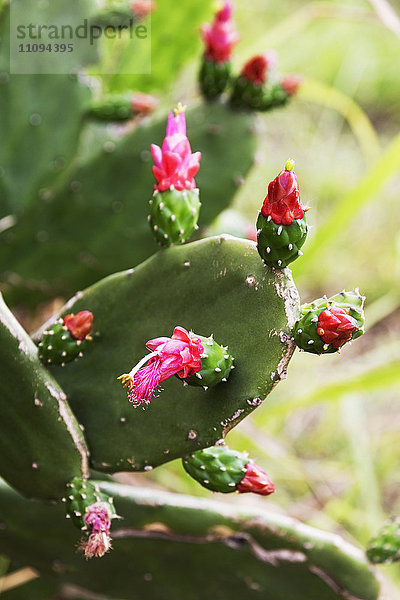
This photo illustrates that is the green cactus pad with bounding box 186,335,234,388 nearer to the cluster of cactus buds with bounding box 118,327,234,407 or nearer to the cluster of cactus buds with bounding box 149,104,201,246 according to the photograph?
the cluster of cactus buds with bounding box 118,327,234,407

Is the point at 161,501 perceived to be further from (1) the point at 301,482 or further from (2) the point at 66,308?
(1) the point at 301,482

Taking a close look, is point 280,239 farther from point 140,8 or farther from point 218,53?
point 140,8

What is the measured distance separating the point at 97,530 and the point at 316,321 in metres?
0.29

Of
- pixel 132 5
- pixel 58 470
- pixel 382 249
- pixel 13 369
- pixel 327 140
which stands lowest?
pixel 382 249

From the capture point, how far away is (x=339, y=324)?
0.58 m

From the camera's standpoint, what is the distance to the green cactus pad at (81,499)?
2.25 ft

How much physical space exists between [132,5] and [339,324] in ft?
2.74

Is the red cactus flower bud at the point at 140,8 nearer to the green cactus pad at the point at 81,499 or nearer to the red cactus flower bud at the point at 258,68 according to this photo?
the red cactus flower bud at the point at 258,68

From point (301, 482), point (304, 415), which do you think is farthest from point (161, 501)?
point (304, 415)

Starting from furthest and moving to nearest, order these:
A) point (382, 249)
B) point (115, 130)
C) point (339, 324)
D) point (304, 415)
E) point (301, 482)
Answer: point (382, 249), point (304, 415), point (301, 482), point (115, 130), point (339, 324)

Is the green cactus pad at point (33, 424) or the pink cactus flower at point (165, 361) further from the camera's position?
the green cactus pad at point (33, 424)

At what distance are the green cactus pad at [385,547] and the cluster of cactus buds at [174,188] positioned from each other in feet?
1.45

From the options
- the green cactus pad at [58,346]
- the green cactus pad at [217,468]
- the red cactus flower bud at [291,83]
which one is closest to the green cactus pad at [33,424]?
the green cactus pad at [58,346]

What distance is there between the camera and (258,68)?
110cm
